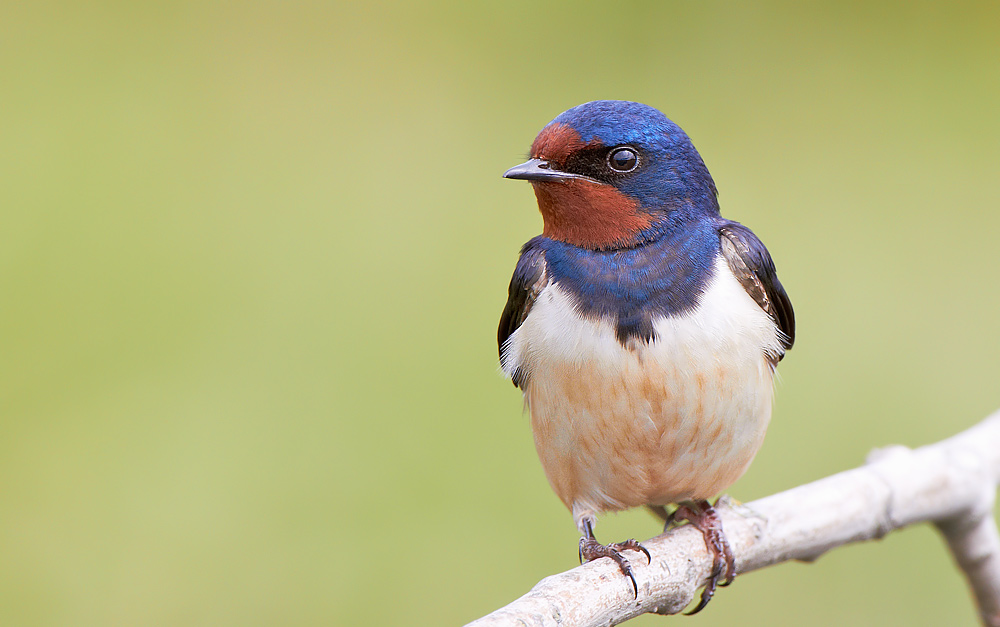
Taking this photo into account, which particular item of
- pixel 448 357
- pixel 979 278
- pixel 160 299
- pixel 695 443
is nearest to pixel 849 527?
pixel 695 443

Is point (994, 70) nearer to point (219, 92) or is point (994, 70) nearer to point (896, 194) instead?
point (896, 194)

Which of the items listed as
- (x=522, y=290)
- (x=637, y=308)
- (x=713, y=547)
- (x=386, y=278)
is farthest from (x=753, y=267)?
(x=386, y=278)

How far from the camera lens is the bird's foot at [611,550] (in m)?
1.93

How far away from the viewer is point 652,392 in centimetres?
199

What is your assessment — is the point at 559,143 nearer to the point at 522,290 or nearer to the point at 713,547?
the point at 522,290

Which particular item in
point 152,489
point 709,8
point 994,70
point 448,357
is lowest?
point 152,489

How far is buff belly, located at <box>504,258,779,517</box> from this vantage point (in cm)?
198

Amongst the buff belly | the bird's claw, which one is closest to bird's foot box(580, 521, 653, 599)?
the bird's claw

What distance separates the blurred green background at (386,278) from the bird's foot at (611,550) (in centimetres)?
84

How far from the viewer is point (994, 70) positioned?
4586 mm

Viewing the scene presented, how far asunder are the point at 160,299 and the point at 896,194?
111 inches

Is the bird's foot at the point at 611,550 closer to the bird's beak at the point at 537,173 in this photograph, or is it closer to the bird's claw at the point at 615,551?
the bird's claw at the point at 615,551

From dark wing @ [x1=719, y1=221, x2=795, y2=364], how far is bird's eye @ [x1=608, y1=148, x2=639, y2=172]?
23 cm

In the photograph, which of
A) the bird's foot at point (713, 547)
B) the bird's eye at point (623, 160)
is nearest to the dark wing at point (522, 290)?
the bird's eye at point (623, 160)
